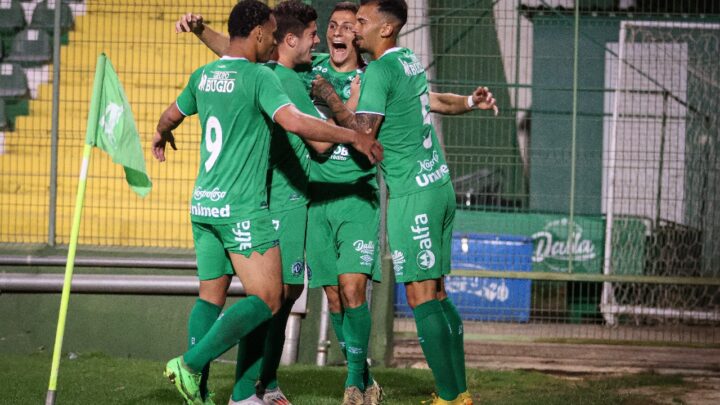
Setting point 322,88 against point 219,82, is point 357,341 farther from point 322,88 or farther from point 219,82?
point 219,82

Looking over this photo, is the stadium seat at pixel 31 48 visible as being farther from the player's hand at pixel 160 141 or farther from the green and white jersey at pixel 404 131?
the green and white jersey at pixel 404 131

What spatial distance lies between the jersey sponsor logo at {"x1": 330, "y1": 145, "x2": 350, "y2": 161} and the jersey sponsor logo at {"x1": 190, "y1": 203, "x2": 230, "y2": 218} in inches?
45.7

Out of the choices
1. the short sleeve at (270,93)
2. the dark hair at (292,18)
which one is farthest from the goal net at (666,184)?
the short sleeve at (270,93)

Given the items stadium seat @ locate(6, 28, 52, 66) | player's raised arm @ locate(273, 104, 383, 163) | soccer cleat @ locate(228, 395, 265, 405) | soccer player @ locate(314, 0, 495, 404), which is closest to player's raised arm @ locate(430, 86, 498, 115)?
soccer player @ locate(314, 0, 495, 404)

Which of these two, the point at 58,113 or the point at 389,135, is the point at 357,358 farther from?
the point at 58,113

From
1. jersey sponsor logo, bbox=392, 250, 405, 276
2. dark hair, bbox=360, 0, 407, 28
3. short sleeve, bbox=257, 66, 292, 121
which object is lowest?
jersey sponsor logo, bbox=392, 250, 405, 276

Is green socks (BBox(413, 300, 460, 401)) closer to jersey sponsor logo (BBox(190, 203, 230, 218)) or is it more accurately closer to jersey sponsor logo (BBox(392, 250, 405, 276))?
jersey sponsor logo (BBox(392, 250, 405, 276))

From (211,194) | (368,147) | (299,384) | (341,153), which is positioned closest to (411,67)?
(341,153)

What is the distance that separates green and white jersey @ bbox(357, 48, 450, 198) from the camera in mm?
6645

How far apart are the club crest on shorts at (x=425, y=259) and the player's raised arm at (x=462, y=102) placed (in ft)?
3.58

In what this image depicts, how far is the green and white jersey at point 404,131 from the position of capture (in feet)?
21.8

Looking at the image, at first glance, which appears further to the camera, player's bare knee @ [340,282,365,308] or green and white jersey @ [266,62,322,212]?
Result: player's bare knee @ [340,282,365,308]

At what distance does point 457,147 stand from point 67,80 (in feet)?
13.2

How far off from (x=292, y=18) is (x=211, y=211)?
4.53ft
